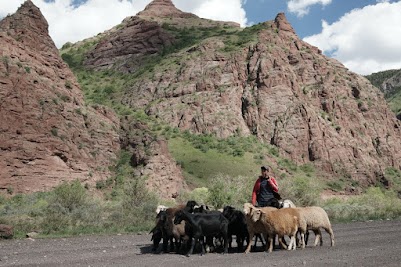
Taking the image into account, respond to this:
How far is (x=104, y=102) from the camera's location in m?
82.1

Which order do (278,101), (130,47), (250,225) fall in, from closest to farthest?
1. (250,225)
2. (278,101)
3. (130,47)

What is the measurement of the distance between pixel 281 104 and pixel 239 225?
64781 mm

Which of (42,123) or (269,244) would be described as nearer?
(269,244)

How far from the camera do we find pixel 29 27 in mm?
57969

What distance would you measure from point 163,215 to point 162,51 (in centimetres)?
8545

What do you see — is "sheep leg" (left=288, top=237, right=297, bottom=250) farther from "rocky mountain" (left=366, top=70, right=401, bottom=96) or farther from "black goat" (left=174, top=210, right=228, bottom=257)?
"rocky mountain" (left=366, top=70, right=401, bottom=96)

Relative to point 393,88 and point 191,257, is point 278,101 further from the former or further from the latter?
point 393,88

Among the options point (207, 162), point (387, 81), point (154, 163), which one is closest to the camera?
point (154, 163)

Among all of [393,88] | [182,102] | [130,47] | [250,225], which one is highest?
[130,47]

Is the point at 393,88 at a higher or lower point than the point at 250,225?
higher

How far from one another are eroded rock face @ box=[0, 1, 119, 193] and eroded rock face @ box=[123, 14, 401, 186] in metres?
23.2

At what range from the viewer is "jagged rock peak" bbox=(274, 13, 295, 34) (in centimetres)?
9562

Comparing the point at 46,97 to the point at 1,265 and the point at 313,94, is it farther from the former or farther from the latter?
the point at 313,94

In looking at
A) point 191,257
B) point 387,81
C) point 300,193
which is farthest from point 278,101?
point 387,81
